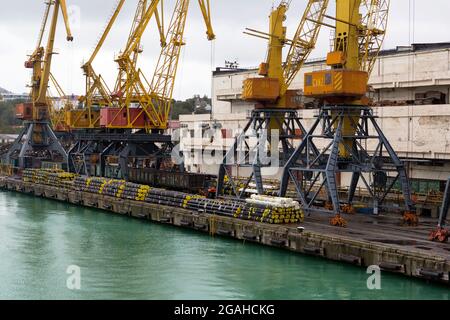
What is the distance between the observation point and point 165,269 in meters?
38.4

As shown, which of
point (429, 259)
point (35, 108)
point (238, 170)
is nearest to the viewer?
point (429, 259)

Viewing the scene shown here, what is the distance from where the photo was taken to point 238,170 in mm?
82938

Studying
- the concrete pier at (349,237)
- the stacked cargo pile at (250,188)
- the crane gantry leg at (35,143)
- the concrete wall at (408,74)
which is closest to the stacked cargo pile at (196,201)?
the concrete pier at (349,237)

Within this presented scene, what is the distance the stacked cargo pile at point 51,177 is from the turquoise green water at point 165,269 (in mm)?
21463

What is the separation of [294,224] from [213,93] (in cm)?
5018

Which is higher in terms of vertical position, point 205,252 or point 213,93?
point 213,93

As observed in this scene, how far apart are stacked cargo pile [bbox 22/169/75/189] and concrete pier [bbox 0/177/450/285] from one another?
1772 centimetres

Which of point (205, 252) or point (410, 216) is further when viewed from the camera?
point (410, 216)

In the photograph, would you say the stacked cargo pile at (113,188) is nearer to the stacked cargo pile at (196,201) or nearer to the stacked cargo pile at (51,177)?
the stacked cargo pile at (196,201)

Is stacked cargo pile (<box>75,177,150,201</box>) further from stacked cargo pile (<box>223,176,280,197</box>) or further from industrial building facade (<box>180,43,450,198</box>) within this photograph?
industrial building facade (<box>180,43,450,198</box>)

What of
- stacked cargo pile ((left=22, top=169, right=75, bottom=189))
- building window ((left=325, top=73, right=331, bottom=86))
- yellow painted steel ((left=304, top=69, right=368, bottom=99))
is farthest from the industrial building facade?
stacked cargo pile ((left=22, top=169, right=75, bottom=189))

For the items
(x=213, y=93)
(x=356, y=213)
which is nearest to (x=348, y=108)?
(x=356, y=213)

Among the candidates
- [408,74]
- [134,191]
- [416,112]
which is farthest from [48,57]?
[416,112]
